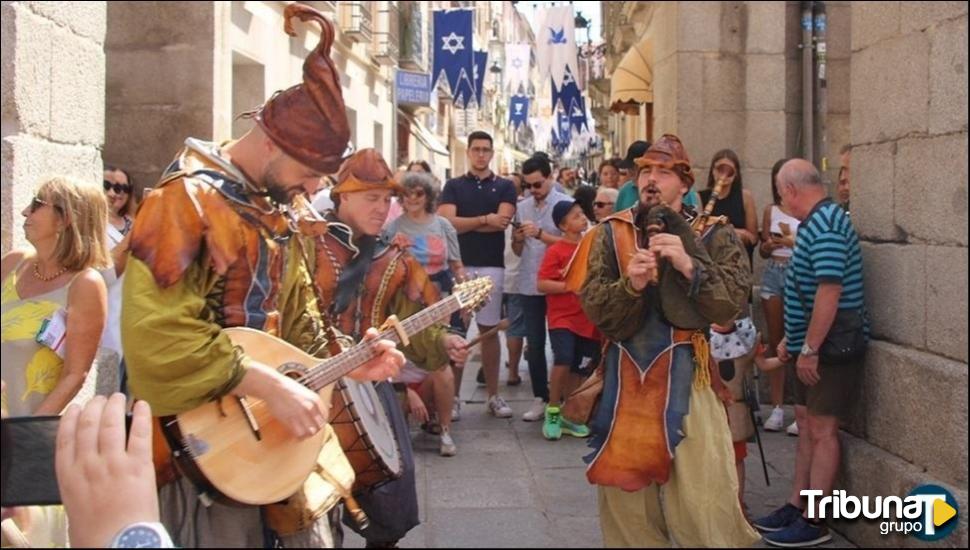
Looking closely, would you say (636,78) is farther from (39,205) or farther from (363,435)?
(39,205)

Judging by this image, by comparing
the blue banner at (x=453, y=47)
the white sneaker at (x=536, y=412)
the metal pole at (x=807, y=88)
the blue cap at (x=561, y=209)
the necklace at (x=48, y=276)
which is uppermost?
the blue banner at (x=453, y=47)

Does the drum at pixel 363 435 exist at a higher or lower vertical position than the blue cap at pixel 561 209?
lower

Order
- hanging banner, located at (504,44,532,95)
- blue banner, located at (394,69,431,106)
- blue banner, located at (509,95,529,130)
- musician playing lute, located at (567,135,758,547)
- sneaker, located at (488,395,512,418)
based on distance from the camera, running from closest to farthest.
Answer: musician playing lute, located at (567,135,758,547)
sneaker, located at (488,395,512,418)
blue banner, located at (394,69,431,106)
hanging banner, located at (504,44,532,95)
blue banner, located at (509,95,529,130)

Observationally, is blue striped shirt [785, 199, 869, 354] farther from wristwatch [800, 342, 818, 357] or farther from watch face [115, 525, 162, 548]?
watch face [115, 525, 162, 548]

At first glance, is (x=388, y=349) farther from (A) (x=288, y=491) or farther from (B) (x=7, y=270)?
(B) (x=7, y=270)

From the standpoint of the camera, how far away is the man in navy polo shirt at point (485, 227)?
25.3ft

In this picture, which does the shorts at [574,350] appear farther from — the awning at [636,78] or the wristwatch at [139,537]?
the wristwatch at [139,537]

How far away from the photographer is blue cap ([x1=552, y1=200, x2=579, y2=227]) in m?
7.49

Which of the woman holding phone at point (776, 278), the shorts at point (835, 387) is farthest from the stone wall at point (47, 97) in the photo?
the woman holding phone at point (776, 278)

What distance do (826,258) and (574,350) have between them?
9.27ft

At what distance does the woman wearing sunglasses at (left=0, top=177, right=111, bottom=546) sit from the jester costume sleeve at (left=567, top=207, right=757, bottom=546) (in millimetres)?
1762

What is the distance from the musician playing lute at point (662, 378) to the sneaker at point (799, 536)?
79 centimetres

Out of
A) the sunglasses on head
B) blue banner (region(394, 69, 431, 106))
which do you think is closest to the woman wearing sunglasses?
the sunglasses on head

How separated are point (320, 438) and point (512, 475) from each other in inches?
134
